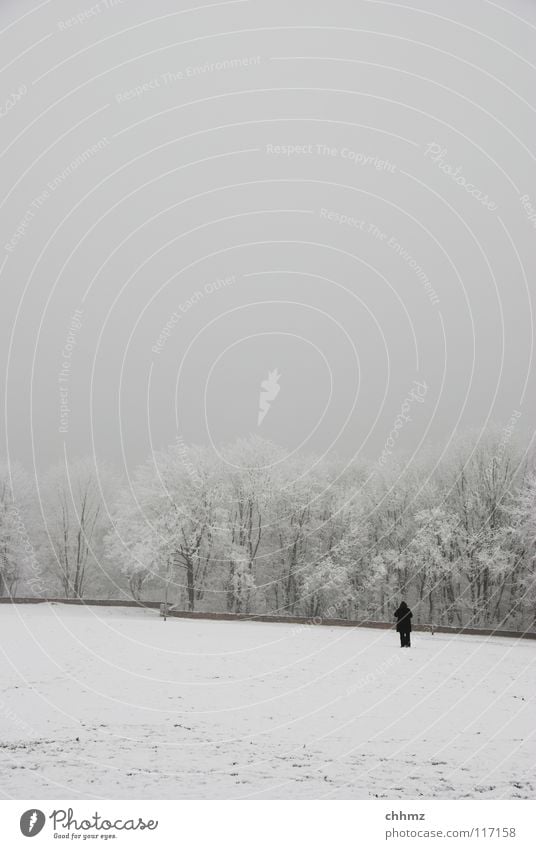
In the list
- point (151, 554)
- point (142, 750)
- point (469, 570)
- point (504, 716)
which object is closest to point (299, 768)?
point (142, 750)

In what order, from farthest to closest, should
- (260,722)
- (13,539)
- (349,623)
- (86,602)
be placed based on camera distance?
(13,539) → (86,602) → (349,623) → (260,722)

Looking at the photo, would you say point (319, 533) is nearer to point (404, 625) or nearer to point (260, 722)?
point (404, 625)

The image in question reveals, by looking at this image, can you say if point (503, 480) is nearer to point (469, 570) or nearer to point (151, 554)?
point (469, 570)

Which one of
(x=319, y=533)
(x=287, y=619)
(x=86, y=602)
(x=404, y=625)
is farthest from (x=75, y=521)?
(x=404, y=625)

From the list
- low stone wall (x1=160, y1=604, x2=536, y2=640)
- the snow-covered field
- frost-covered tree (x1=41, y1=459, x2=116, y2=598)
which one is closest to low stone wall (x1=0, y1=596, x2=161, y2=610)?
low stone wall (x1=160, y1=604, x2=536, y2=640)

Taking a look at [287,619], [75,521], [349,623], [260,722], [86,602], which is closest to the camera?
[260,722]

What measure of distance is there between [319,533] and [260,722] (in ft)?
130

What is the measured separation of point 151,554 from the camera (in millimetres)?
49219

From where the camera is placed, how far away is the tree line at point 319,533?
43.7 m

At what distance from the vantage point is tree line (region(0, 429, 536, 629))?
43688 mm

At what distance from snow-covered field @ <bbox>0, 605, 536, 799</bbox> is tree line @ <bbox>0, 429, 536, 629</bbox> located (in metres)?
Result: 22.5

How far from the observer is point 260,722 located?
38.5 ft

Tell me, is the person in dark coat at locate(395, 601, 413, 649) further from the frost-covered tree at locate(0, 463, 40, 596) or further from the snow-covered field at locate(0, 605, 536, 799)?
the frost-covered tree at locate(0, 463, 40, 596)

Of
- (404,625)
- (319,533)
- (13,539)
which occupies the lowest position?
(404,625)
